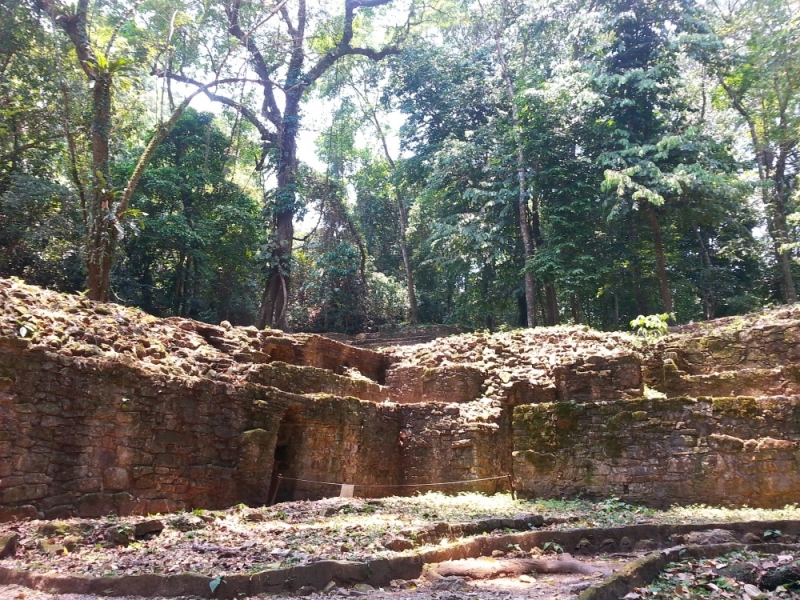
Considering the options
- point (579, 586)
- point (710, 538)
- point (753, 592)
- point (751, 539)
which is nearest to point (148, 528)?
point (579, 586)

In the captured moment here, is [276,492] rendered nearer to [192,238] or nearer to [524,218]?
[192,238]

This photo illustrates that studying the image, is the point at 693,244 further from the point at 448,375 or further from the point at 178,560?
the point at 178,560

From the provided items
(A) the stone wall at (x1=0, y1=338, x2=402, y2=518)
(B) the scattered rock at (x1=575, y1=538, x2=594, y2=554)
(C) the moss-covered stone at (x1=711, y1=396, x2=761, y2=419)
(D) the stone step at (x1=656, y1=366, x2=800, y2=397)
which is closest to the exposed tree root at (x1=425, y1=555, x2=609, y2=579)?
(B) the scattered rock at (x1=575, y1=538, x2=594, y2=554)

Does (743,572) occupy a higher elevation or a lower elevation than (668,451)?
lower

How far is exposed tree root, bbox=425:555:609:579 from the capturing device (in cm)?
435

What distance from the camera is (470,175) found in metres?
19.8

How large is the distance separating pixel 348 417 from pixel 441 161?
1237cm

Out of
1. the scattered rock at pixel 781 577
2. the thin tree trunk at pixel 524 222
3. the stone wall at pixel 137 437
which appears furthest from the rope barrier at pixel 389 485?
the thin tree trunk at pixel 524 222

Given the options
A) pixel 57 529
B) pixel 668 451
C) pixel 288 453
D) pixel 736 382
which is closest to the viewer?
pixel 57 529

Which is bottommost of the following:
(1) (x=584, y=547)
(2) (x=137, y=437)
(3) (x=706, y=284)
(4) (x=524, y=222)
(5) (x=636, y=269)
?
(1) (x=584, y=547)

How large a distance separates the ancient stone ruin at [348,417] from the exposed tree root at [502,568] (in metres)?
3.56

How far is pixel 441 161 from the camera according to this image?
19281mm

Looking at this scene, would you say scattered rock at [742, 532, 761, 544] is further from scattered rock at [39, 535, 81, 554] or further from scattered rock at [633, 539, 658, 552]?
scattered rock at [39, 535, 81, 554]

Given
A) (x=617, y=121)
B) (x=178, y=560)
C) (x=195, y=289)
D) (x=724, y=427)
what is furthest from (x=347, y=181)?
(x=178, y=560)
